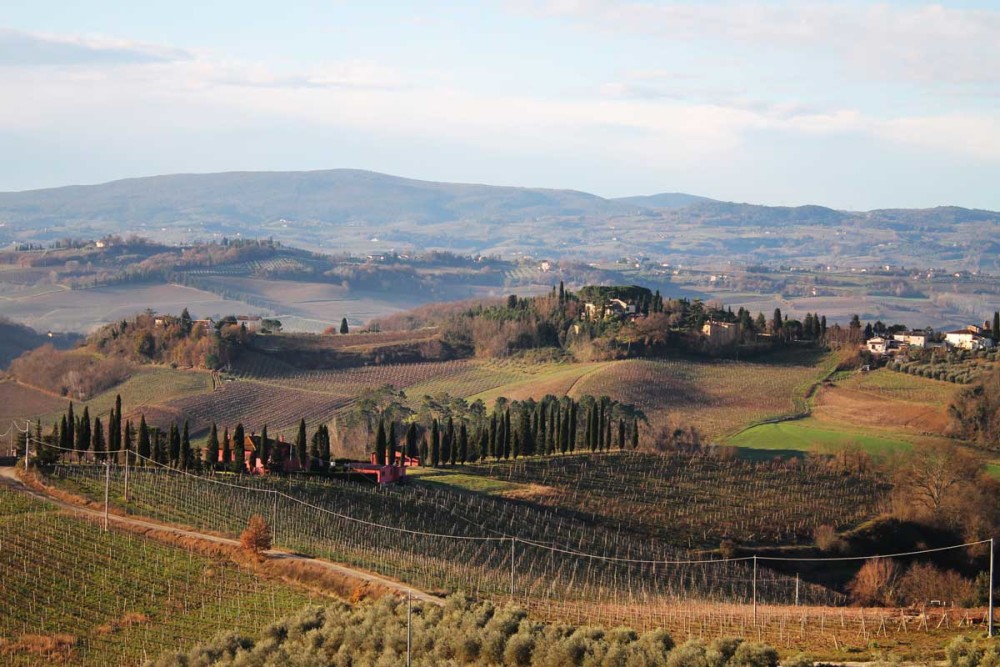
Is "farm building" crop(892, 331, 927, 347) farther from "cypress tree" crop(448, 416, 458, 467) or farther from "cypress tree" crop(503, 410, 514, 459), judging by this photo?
"cypress tree" crop(448, 416, 458, 467)

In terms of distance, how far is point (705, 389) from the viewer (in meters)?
101

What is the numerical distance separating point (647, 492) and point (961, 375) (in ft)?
130

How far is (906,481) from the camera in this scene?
67312 mm

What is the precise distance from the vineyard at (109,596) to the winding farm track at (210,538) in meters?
1.42

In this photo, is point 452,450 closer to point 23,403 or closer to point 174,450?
point 174,450

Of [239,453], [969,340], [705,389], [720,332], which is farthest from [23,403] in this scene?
[969,340]

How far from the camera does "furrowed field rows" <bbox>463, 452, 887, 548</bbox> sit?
59.5 metres

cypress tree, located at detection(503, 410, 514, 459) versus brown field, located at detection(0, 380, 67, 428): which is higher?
cypress tree, located at detection(503, 410, 514, 459)

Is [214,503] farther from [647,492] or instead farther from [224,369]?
[224,369]

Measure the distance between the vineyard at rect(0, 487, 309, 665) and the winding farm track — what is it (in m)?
1.42

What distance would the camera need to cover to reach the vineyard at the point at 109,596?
35.8 m

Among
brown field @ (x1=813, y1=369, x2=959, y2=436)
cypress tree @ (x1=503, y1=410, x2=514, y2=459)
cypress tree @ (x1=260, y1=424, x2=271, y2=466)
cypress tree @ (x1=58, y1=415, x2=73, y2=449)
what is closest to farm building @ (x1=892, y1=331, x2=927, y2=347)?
brown field @ (x1=813, y1=369, x2=959, y2=436)

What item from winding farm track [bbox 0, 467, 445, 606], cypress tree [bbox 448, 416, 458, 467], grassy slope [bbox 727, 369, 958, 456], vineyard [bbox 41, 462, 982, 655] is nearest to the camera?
vineyard [bbox 41, 462, 982, 655]

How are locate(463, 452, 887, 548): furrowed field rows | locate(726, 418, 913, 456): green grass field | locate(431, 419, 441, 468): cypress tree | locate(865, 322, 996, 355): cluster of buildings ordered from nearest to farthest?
locate(463, 452, 887, 548): furrowed field rows
locate(431, 419, 441, 468): cypress tree
locate(726, 418, 913, 456): green grass field
locate(865, 322, 996, 355): cluster of buildings
